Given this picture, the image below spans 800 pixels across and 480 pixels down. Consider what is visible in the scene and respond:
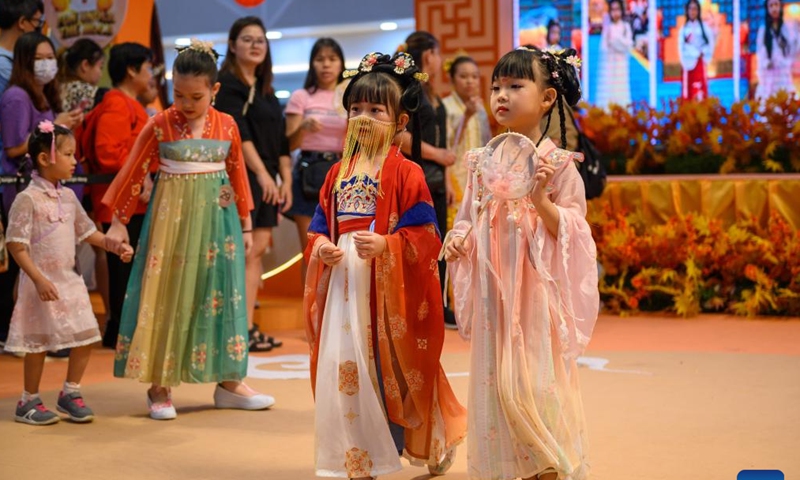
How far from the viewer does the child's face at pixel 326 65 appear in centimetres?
572

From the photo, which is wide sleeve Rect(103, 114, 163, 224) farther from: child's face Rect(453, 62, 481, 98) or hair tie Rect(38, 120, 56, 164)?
child's face Rect(453, 62, 481, 98)

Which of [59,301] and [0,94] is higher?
[0,94]

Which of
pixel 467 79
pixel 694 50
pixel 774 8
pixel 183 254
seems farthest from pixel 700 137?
pixel 183 254

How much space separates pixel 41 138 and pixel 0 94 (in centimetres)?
160

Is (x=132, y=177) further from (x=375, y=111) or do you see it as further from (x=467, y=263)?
(x=467, y=263)

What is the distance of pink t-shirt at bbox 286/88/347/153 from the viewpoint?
18.8 ft

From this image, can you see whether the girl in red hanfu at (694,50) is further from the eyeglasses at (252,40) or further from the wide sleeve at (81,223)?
the wide sleeve at (81,223)

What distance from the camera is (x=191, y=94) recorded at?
13.0ft

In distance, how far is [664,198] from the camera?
6.73 metres

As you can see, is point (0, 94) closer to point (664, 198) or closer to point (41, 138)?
point (41, 138)

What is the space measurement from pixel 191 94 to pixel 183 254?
0.59 meters

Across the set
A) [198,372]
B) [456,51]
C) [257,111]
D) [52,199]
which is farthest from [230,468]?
[456,51]

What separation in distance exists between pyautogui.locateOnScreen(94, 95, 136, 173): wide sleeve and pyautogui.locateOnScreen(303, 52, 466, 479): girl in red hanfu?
2.67 m

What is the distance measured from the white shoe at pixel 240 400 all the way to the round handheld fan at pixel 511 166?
1.65 meters
